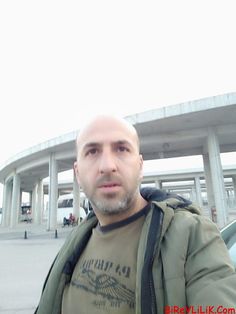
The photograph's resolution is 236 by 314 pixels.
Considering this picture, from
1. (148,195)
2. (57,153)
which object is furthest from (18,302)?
(57,153)

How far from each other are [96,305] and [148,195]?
2.18 feet

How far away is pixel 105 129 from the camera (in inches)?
57.5

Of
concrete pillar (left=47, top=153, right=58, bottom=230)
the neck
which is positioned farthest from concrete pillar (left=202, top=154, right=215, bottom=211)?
the neck

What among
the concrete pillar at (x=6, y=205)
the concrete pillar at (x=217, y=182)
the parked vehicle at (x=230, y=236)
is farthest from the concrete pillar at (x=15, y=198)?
the parked vehicle at (x=230, y=236)

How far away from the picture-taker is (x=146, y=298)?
40.6 inches

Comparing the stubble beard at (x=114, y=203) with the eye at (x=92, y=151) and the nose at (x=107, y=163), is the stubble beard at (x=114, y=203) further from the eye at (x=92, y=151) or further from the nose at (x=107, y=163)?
the eye at (x=92, y=151)

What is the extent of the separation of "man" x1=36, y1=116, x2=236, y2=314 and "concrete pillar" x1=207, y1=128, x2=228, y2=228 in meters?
13.7

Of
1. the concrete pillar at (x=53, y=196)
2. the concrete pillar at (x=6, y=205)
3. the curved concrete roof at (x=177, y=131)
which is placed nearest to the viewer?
the curved concrete roof at (x=177, y=131)

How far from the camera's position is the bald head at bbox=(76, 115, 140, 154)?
1.45 meters

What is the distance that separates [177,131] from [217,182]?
4.00 metres

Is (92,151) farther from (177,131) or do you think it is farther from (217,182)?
(177,131)

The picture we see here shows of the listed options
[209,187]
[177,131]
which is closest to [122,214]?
[177,131]

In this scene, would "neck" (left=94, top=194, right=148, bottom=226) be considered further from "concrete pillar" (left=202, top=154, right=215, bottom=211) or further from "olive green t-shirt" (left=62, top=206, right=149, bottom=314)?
"concrete pillar" (left=202, top=154, right=215, bottom=211)

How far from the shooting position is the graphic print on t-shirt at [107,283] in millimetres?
1160
